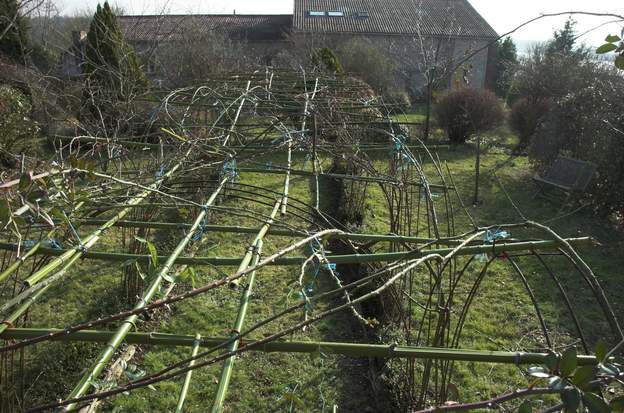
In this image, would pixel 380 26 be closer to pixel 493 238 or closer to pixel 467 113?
pixel 467 113

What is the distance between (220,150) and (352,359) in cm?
185

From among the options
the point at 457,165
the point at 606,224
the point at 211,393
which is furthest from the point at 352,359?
the point at 457,165

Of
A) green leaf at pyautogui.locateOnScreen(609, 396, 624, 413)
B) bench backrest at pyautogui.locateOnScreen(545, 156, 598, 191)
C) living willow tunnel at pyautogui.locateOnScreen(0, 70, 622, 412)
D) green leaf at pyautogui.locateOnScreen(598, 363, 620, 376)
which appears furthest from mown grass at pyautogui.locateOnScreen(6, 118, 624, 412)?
green leaf at pyautogui.locateOnScreen(609, 396, 624, 413)

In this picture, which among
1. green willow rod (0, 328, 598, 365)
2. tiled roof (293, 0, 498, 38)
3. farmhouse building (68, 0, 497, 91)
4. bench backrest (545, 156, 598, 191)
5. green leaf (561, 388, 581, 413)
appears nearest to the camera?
green leaf (561, 388, 581, 413)

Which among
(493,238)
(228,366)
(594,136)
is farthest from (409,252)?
(594,136)

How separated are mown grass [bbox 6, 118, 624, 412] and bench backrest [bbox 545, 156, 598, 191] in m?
1.01

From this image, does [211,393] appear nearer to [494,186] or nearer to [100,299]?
[100,299]

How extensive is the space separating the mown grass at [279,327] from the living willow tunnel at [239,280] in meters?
0.02

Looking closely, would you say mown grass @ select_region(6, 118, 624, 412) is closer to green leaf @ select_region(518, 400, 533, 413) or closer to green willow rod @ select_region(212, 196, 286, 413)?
green willow rod @ select_region(212, 196, 286, 413)

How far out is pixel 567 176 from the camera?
7.62 meters

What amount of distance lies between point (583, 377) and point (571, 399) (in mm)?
47

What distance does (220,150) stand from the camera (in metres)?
3.04

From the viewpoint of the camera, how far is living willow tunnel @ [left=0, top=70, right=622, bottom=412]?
1623mm

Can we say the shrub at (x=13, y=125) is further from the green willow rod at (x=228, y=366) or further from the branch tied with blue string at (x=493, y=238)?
the branch tied with blue string at (x=493, y=238)
